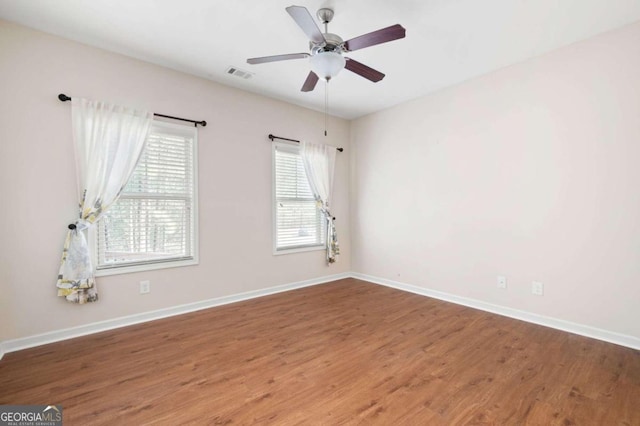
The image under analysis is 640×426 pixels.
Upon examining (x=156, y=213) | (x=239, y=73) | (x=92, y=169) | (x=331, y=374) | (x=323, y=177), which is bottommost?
(x=331, y=374)

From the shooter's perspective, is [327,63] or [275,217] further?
[275,217]

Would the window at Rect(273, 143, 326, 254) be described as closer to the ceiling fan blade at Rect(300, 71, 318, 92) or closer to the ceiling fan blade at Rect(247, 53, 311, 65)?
the ceiling fan blade at Rect(300, 71, 318, 92)

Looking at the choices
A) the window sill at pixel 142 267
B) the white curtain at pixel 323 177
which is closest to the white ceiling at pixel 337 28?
the white curtain at pixel 323 177

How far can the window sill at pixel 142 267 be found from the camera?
2.90 m

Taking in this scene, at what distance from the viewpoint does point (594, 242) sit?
270 centimetres

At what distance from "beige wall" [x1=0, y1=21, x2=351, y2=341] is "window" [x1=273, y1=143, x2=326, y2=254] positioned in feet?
0.62

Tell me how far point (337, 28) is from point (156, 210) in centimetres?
268

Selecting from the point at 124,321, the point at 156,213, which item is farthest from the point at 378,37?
the point at 124,321

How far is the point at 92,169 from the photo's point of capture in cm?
279

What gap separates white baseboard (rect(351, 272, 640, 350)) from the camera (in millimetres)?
2557

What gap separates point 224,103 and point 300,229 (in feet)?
6.87

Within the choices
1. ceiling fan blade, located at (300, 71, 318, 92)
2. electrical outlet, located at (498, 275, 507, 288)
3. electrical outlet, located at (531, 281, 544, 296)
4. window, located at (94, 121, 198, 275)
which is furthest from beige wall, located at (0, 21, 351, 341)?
electrical outlet, located at (531, 281, 544, 296)

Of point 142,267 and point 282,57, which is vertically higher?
point 282,57

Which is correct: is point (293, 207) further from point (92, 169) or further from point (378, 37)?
point (378, 37)
